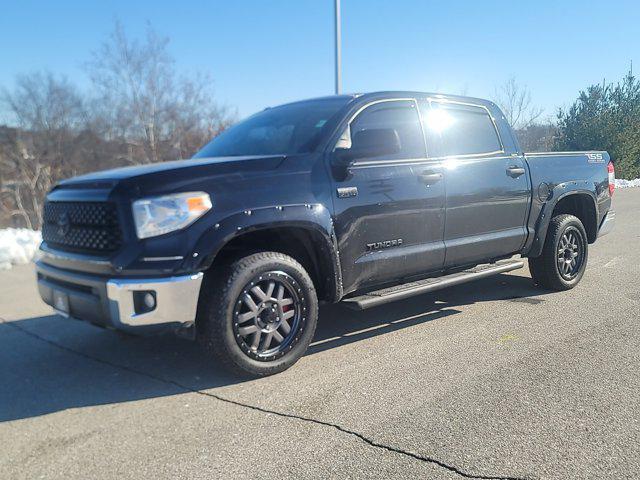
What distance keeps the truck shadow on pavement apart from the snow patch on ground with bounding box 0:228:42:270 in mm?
3393

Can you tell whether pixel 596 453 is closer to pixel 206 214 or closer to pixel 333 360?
pixel 333 360

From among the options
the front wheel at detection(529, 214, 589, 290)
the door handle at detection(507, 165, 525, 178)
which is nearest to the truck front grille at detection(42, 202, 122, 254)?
the door handle at detection(507, 165, 525, 178)

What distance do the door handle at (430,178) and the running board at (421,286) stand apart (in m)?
0.84

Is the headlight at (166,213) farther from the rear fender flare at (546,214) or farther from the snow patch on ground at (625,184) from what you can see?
the snow patch on ground at (625,184)

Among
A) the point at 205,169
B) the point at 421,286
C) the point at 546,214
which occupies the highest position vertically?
the point at 205,169

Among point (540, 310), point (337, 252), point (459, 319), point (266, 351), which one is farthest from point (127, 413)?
point (540, 310)

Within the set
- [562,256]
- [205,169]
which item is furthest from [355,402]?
[562,256]

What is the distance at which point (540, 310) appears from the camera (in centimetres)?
515

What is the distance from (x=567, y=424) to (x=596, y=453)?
296 mm

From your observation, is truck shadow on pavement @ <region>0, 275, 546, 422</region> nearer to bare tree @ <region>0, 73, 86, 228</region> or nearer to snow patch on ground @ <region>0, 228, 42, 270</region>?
snow patch on ground @ <region>0, 228, 42, 270</region>

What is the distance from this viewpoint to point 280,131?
450 centimetres

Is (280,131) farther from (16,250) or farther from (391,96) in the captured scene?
(16,250)

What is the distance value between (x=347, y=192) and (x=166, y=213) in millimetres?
1352

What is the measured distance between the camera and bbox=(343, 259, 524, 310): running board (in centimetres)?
405
